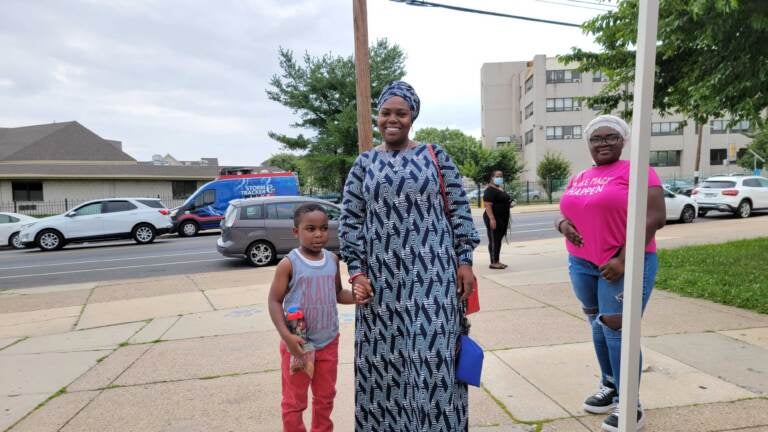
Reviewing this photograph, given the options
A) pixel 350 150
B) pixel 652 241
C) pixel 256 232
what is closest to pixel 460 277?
pixel 652 241

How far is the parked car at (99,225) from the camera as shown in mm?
16781

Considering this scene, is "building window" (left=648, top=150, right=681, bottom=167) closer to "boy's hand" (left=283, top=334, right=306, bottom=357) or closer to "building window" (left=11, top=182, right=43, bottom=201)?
"building window" (left=11, top=182, right=43, bottom=201)

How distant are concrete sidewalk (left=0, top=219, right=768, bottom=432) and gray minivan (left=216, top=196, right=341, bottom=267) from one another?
4078mm

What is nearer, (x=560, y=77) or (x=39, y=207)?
(x=39, y=207)

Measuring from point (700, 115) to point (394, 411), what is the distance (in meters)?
8.15

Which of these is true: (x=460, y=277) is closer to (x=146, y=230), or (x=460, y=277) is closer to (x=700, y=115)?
(x=700, y=115)

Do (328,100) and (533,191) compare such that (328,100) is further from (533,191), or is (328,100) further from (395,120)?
(395,120)

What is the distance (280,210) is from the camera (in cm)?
1185

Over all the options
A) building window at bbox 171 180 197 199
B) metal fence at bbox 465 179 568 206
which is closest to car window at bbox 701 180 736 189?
metal fence at bbox 465 179 568 206

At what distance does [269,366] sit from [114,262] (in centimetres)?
1085

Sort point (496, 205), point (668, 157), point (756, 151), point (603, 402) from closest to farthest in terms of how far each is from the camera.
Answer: point (603, 402) → point (496, 205) → point (756, 151) → point (668, 157)

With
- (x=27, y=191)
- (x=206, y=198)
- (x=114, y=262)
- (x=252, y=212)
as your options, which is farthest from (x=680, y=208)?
(x=27, y=191)

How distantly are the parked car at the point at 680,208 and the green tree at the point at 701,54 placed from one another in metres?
9.28

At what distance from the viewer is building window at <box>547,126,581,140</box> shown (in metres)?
51.1
